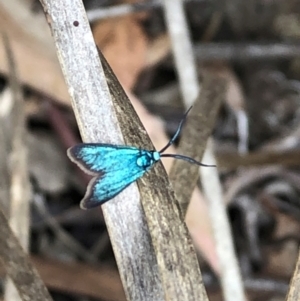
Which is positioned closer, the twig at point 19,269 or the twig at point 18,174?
the twig at point 19,269

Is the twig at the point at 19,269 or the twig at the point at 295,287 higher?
the twig at the point at 19,269

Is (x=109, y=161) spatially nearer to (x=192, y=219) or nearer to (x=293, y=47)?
(x=192, y=219)

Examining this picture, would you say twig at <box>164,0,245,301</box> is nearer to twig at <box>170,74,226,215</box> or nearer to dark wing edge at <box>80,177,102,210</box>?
twig at <box>170,74,226,215</box>

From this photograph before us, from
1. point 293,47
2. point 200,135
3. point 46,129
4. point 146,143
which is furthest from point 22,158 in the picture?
point 293,47

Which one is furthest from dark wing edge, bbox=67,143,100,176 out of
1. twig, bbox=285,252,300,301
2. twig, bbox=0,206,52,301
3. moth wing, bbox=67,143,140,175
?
twig, bbox=285,252,300,301

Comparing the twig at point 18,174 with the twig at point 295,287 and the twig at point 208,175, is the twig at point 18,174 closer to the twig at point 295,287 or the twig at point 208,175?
the twig at point 208,175

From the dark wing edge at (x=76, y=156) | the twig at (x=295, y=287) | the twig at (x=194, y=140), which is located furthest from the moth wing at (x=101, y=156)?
the twig at (x=295, y=287)

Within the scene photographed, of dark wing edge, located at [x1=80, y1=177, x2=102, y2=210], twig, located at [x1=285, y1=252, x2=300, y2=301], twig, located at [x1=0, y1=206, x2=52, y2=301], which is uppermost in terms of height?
dark wing edge, located at [x1=80, y1=177, x2=102, y2=210]
